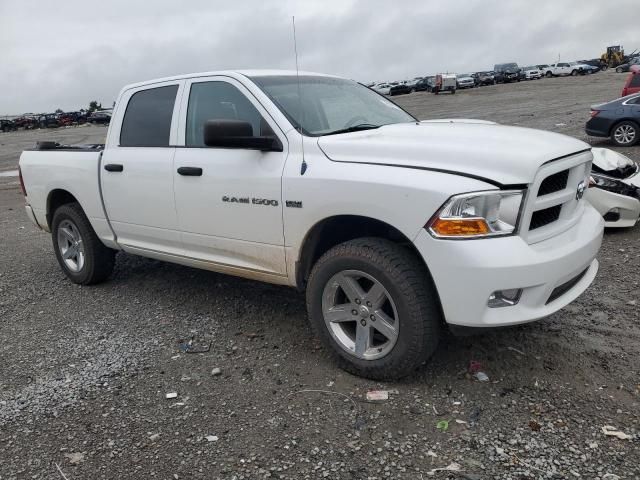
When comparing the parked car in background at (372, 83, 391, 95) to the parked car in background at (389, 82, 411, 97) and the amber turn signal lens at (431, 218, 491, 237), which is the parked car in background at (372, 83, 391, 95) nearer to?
the parked car in background at (389, 82, 411, 97)

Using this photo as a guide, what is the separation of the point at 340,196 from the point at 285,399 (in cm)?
124

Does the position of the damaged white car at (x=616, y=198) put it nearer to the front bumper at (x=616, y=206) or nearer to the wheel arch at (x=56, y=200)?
the front bumper at (x=616, y=206)

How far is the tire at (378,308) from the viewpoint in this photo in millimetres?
3193

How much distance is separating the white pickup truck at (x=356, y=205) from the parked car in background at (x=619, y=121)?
34.2 feet

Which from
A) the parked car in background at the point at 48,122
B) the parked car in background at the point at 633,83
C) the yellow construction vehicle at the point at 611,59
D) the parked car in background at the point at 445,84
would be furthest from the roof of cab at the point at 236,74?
the yellow construction vehicle at the point at 611,59

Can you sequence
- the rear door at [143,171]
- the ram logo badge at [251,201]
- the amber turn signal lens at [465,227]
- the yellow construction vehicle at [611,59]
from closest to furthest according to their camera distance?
1. the amber turn signal lens at [465,227]
2. the ram logo badge at [251,201]
3. the rear door at [143,171]
4. the yellow construction vehicle at [611,59]

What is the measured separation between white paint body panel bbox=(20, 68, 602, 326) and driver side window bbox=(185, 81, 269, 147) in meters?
0.07

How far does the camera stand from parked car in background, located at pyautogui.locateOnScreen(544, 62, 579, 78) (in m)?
58.0

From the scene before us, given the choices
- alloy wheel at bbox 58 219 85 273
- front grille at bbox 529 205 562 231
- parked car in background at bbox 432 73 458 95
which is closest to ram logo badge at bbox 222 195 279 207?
front grille at bbox 529 205 562 231

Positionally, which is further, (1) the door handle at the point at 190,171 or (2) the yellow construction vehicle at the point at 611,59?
(2) the yellow construction vehicle at the point at 611,59

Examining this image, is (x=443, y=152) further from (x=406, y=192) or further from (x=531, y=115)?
(x=531, y=115)

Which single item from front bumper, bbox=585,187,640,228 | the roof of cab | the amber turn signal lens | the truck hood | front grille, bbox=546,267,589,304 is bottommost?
front bumper, bbox=585,187,640,228

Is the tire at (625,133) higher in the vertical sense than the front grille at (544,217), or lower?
lower

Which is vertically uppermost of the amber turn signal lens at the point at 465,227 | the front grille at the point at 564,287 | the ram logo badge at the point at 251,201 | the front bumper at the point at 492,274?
the ram logo badge at the point at 251,201
